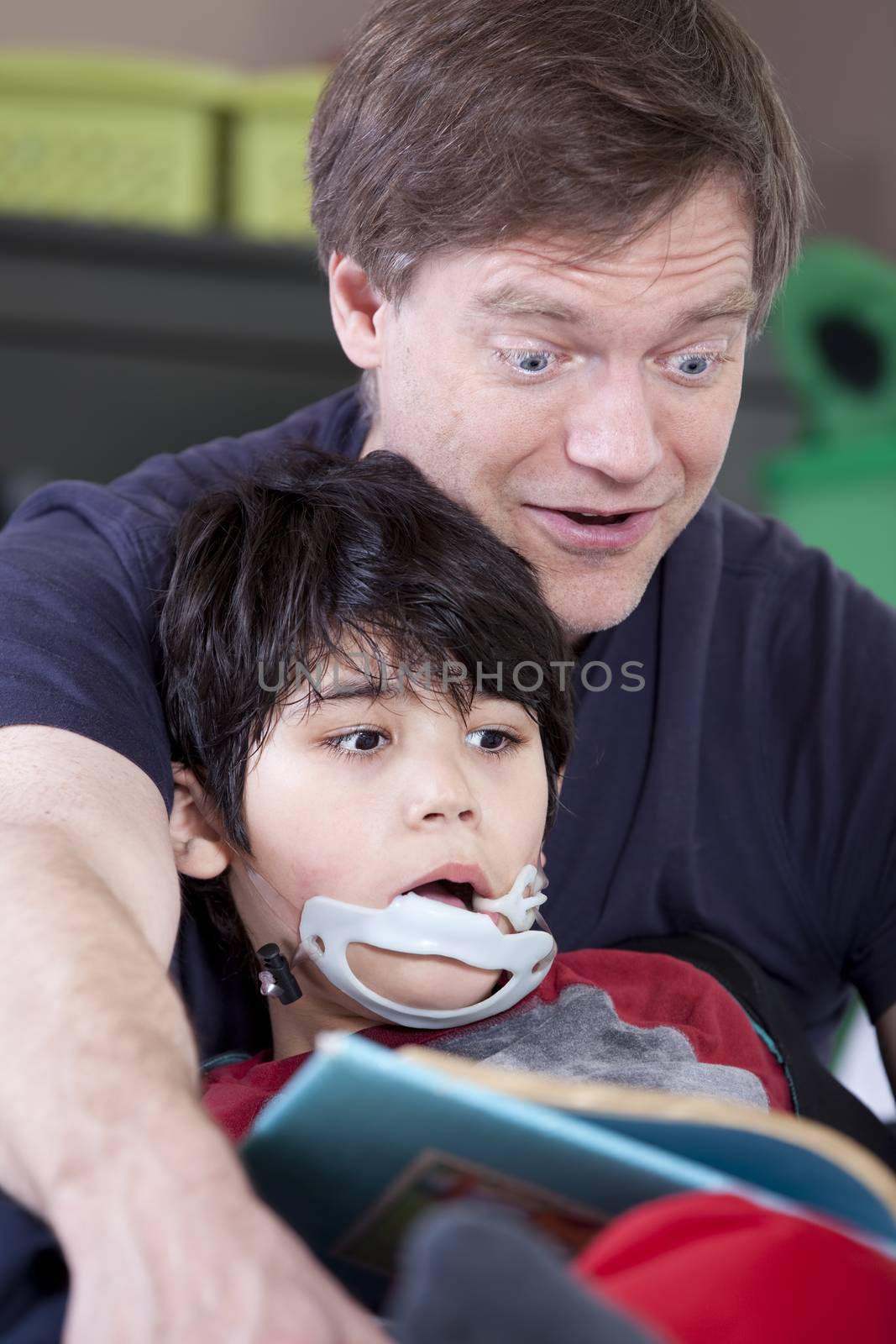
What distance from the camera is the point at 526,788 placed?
3.54 feet

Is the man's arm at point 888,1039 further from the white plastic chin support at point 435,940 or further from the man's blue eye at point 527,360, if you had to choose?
the man's blue eye at point 527,360

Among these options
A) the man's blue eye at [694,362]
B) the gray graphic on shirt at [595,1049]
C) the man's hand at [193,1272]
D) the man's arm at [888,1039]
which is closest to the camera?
the man's hand at [193,1272]

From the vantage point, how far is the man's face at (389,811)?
101 cm

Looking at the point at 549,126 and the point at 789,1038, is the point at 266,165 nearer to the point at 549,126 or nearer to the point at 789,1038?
the point at 549,126

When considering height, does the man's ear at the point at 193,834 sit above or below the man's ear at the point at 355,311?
below

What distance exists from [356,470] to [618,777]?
0.35m

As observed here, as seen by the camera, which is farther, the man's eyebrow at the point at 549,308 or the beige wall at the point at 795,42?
the beige wall at the point at 795,42

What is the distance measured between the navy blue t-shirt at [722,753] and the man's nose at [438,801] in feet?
0.90

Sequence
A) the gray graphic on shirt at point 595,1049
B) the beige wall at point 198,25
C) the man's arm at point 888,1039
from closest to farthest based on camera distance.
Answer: the gray graphic on shirt at point 595,1049, the man's arm at point 888,1039, the beige wall at point 198,25

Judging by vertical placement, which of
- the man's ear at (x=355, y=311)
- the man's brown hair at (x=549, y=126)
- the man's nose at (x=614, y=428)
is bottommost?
the man's nose at (x=614, y=428)

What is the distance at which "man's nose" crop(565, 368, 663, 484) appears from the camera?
3.78 feet

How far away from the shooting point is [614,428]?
1.15 meters

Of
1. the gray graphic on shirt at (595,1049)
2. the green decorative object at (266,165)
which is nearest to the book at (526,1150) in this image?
the gray graphic on shirt at (595,1049)

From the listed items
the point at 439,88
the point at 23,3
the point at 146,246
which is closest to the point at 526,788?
the point at 439,88
